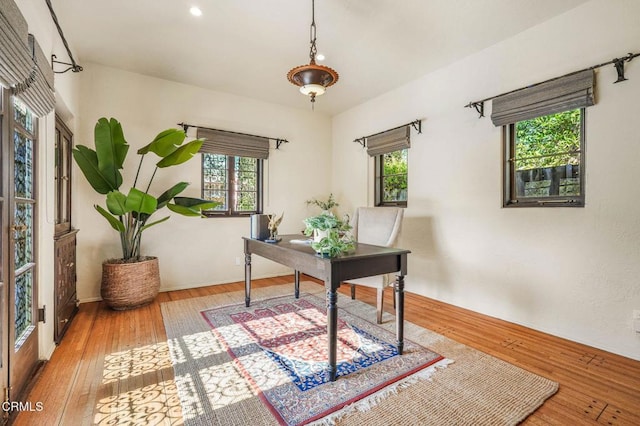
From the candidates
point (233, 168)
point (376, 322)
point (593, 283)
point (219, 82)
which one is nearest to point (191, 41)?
point (219, 82)

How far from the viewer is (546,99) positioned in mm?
2689

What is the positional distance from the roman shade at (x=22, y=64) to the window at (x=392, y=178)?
3647mm

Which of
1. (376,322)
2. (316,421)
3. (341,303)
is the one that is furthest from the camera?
(341,303)

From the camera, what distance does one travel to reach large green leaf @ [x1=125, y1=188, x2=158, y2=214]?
9.76ft

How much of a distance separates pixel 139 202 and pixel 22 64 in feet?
5.17

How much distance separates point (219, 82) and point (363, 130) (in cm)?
220

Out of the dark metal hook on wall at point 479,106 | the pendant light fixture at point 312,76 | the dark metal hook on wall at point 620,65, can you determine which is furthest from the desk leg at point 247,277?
the dark metal hook on wall at point 620,65

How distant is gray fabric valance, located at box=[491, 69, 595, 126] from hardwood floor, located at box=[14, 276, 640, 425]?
1.97m

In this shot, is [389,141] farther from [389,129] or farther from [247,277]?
[247,277]

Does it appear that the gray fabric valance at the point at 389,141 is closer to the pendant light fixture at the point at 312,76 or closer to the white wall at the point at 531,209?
the white wall at the point at 531,209

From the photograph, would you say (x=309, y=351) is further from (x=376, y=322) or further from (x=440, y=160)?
(x=440, y=160)

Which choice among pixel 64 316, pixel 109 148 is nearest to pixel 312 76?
pixel 109 148

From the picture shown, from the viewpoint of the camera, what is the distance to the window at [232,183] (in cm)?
440

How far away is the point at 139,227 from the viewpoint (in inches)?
136
